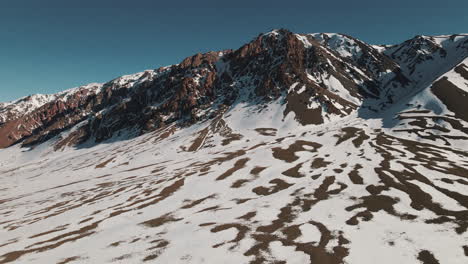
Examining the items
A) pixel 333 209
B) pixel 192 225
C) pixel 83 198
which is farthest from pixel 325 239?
pixel 83 198

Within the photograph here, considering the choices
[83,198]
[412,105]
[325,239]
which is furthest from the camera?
[412,105]

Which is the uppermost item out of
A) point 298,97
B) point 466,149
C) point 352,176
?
point 298,97

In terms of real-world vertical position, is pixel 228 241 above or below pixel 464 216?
above

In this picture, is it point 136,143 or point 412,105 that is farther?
point 136,143

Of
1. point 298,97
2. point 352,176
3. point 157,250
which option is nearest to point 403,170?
point 352,176

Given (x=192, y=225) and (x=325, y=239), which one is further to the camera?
(x=192, y=225)

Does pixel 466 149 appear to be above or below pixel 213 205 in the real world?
below

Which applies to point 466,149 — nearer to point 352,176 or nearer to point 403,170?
point 403,170

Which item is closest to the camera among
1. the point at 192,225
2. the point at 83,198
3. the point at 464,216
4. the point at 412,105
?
the point at 464,216

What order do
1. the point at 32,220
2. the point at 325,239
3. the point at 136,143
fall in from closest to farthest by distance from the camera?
1. the point at 325,239
2. the point at 32,220
3. the point at 136,143

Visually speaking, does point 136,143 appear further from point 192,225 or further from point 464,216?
point 464,216
